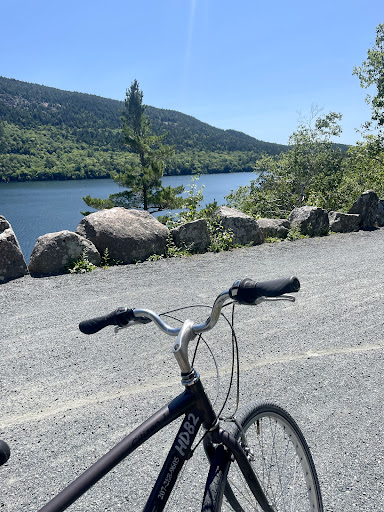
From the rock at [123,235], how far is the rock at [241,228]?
5.23 feet

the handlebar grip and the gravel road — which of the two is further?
the gravel road

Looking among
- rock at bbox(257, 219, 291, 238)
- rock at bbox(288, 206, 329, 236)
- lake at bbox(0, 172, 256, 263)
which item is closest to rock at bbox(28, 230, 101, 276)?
rock at bbox(257, 219, 291, 238)

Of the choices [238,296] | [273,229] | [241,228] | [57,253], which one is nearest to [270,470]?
[238,296]

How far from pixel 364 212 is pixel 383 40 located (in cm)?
1002

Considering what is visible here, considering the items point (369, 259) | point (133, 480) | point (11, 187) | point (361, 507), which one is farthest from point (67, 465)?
point (11, 187)

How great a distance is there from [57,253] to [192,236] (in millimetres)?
2766

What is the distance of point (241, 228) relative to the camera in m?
8.73

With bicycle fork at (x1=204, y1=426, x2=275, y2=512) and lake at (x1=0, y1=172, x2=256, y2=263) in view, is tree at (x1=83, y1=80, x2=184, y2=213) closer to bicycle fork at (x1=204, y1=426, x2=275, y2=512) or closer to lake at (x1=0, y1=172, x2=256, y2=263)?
lake at (x1=0, y1=172, x2=256, y2=263)

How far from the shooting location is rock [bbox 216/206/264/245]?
8703 millimetres

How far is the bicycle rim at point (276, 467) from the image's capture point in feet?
5.53

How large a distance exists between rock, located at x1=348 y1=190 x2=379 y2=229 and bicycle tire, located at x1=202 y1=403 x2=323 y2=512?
9536 mm

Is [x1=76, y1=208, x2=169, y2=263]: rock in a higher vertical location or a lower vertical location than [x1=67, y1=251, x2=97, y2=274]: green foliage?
higher

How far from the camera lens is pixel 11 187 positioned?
68.6 m

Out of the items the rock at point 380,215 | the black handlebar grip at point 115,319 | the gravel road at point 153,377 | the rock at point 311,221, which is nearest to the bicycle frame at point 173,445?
the black handlebar grip at point 115,319
